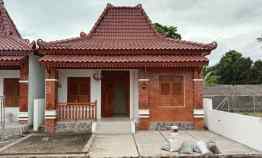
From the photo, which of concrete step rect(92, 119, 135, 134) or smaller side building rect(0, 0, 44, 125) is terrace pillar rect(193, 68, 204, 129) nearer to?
concrete step rect(92, 119, 135, 134)

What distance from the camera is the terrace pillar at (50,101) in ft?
43.5

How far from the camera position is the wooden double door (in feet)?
51.4

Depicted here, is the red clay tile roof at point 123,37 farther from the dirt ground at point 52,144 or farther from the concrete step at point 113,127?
the dirt ground at point 52,144

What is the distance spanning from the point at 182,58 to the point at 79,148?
641 centimetres

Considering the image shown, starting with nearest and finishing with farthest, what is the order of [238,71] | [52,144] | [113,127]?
[52,144], [113,127], [238,71]

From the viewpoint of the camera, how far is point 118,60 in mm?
13320

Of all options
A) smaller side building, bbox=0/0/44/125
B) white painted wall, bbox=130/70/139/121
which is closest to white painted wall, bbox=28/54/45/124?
smaller side building, bbox=0/0/44/125

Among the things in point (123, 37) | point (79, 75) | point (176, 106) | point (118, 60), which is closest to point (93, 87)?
point (79, 75)

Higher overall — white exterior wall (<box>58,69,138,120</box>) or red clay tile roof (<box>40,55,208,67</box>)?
red clay tile roof (<box>40,55,208,67</box>)

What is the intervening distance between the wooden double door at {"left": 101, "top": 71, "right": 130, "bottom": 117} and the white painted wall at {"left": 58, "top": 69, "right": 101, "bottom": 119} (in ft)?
2.91

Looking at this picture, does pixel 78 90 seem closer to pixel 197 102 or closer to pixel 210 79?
pixel 197 102

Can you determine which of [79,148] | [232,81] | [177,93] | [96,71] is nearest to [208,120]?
[177,93]

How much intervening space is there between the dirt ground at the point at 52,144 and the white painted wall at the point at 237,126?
5.52 metres

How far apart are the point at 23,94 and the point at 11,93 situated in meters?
1.03
